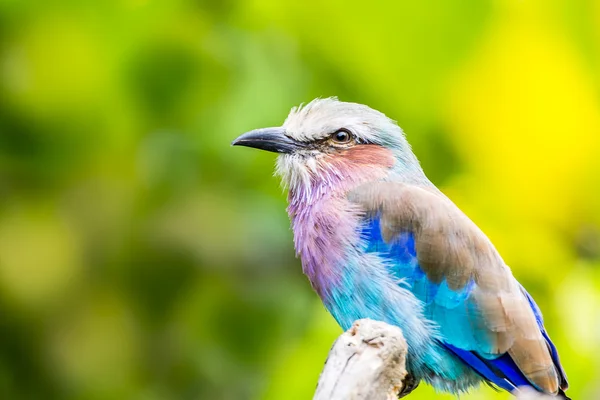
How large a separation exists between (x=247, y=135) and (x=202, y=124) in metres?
1.64

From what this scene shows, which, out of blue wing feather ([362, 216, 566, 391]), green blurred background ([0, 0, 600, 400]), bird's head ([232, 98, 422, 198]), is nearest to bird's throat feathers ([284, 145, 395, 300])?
bird's head ([232, 98, 422, 198])

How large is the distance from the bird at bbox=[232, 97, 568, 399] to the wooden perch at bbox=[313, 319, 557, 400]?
0.89 m

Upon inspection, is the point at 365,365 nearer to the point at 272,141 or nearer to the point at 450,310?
the point at 450,310

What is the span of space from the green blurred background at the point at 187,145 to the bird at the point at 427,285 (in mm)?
1131

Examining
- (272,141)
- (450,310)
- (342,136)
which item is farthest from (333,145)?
(450,310)

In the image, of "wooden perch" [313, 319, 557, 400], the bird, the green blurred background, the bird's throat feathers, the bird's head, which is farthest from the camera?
the green blurred background

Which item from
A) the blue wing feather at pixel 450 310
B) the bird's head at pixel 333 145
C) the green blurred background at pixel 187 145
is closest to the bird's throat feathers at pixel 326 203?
the bird's head at pixel 333 145

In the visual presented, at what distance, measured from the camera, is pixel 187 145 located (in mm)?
6684

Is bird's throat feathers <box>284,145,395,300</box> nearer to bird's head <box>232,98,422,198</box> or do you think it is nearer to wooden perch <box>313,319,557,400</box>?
bird's head <box>232,98,422,198</box>

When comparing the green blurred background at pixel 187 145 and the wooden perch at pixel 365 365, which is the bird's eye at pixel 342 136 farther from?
the wooden perch at pixel 365 365

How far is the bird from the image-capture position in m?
4.65

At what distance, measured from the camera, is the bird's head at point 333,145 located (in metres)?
5.07

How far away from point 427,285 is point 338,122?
848 mm

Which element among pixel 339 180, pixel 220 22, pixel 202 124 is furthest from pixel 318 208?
pixel 220 22
